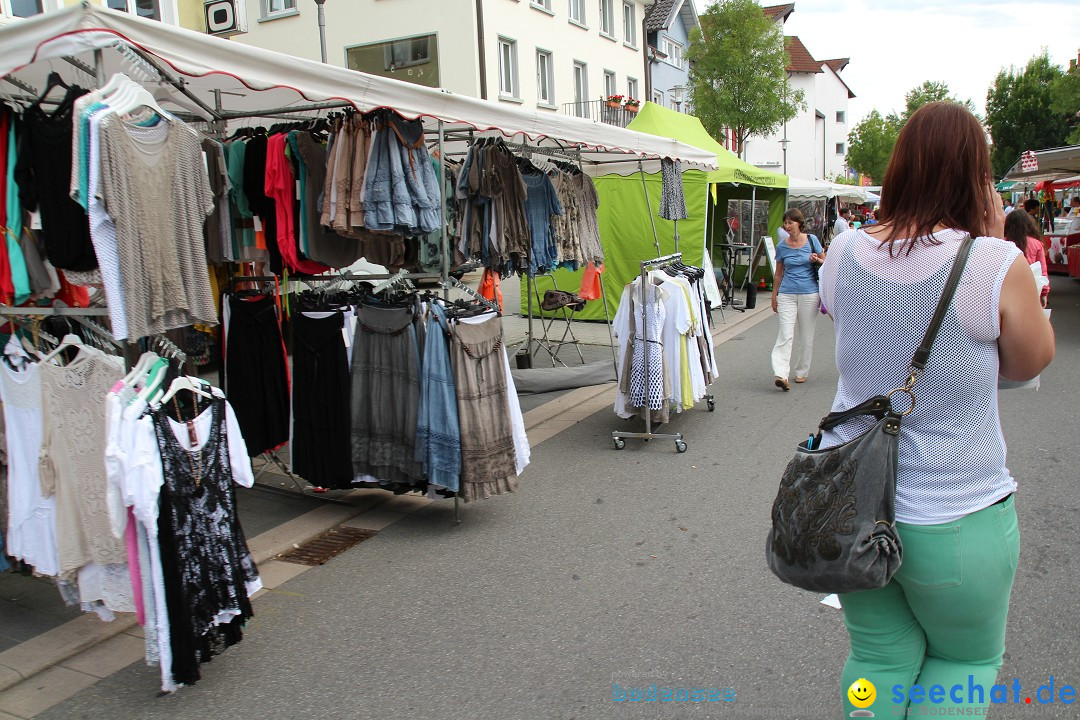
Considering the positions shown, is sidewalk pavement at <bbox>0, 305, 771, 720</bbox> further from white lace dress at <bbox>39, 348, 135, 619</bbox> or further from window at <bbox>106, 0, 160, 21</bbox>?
window at <bbox>106, 0, 160, 21</bbox>

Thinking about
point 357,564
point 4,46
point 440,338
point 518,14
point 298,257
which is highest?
point 518,14

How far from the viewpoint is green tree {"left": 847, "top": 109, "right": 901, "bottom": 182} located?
5638 cm

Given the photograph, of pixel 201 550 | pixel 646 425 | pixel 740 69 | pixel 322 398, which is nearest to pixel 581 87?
pixel 740 69

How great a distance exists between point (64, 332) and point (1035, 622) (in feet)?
15.6

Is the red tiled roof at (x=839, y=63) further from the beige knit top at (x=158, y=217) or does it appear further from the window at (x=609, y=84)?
the beige knit top at (x=158, y=217)

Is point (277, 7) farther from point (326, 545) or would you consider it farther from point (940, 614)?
point (940, 614)

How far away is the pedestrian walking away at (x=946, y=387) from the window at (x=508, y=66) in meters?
21.5

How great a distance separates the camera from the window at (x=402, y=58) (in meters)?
21.2

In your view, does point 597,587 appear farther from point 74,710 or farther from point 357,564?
point 74,710

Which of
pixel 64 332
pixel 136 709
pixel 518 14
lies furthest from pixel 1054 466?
pixel 518 14

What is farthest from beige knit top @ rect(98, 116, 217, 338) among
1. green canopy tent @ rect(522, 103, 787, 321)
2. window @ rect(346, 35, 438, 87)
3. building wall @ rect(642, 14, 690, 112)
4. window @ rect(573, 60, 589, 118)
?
building wall @ rect(642, 14, 690, 112)

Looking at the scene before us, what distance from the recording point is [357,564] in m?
4.56

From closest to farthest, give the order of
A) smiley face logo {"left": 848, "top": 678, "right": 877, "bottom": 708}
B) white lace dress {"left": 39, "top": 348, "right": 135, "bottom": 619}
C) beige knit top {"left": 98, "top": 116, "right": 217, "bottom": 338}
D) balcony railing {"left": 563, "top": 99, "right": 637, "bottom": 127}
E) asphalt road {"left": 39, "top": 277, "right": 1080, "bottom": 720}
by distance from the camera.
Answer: smiley face logo {"left": 848, "top": 678, "right": 877, "bottom": 708} → asphalt road {"left": 39, "top": 277, "right": 1080, "bottom": 720} → beige knit top {"left": 98, "top": 116, "right": 217, "bottom": 338} → white lace dress {"left": 39, "top": 348, "right": 135, "bottom": 619} → balcony railing {"left": 563, "top": 99, "right": 637, "bottom": 127}

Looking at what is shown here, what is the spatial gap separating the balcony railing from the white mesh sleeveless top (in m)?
23.5
